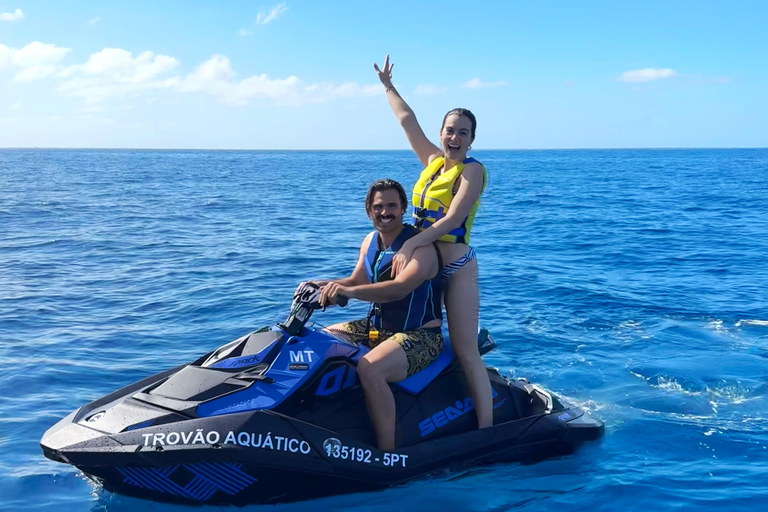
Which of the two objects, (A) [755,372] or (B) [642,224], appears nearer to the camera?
(A) [755,372]

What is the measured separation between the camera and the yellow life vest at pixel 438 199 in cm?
541

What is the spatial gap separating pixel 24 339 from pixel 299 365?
5835 mm

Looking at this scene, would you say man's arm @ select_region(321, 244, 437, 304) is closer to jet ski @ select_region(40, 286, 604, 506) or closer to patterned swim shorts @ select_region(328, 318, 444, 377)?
jet ski @ select_region(40, 286, 604, 506)

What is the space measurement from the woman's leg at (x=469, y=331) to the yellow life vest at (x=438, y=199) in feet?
0.85

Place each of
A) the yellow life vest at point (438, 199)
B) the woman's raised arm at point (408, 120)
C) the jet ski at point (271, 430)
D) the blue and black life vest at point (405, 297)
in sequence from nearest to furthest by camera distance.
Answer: the jet ski at point (271, 430) → the blue and black life vest at point (405, 297) → the yellow life vest at point (438, 199) → the woman's raised arm at point (408, 120)

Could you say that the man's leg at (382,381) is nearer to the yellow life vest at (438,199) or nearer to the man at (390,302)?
the man at (390,302)

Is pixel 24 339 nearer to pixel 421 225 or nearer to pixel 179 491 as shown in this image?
pixel 179 491

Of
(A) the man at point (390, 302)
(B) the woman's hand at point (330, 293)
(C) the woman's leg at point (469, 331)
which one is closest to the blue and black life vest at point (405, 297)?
(A) the man at point (390, 302)

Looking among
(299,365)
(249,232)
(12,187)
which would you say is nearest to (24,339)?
(299,365)

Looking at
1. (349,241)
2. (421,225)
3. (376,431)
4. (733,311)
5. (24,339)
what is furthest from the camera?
(349,241)

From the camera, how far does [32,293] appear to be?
466 inches

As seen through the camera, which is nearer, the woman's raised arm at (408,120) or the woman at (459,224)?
the woman at (459,224)

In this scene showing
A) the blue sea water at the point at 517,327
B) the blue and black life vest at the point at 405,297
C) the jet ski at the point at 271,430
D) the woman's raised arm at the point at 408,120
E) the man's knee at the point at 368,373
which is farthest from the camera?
the woman's raised arm at the point at 408,120

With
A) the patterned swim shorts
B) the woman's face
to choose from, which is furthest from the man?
the woman's face
